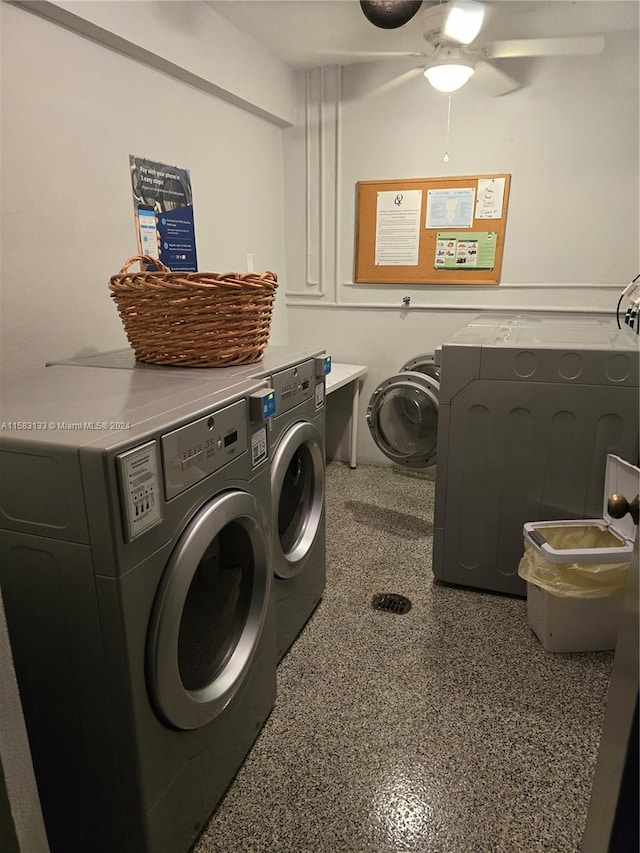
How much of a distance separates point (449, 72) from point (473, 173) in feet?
2.25

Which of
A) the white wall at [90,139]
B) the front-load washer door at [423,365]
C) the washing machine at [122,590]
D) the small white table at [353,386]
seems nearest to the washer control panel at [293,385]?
the washing machine at [122,590]

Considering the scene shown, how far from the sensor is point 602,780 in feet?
2.60

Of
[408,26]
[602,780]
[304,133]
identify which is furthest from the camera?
[304,133]

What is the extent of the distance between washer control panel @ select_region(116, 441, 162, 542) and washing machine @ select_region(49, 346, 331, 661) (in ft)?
1.51

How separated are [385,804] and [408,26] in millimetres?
3058

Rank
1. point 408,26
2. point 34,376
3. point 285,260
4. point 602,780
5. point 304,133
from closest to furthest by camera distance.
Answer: point 602,780 → point 34,376 → point 408,26 → point 304,133 → point 285,260

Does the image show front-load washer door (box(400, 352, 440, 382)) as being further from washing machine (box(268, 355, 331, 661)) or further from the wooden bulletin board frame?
washing machine (box(268, 355, 331, 661))

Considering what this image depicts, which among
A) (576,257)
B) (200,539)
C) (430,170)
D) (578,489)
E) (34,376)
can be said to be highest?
(430,170)

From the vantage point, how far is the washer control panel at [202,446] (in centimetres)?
95

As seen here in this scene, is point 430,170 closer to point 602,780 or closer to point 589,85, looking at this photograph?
point 589,85

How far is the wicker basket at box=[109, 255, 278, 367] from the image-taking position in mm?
1338

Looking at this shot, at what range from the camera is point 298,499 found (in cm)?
188

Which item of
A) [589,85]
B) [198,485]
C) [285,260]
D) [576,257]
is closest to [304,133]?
[285,260]

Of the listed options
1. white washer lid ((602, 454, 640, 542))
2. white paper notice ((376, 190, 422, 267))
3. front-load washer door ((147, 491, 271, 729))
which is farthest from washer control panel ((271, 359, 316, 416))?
white paper notice ((376, 190, 422, 267))
